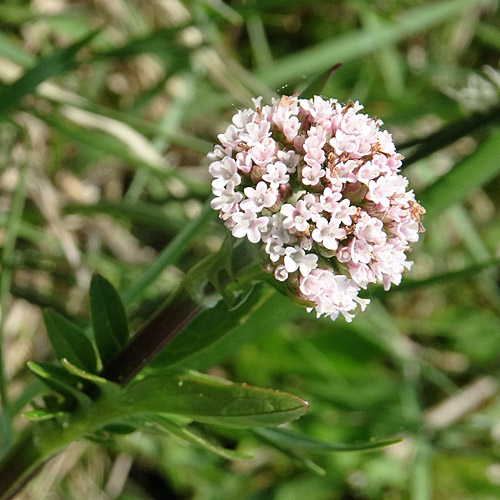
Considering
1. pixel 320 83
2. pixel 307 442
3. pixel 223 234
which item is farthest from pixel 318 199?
pixel 223 234

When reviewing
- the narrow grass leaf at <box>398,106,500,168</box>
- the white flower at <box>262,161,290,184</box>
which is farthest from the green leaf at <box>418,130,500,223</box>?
the white flower at <box>262,161,290,184</box>

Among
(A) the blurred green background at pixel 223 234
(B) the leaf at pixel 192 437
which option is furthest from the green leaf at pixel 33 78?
(B) the leaf at pixel 192 437

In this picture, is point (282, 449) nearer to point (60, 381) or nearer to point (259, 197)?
point (60, 381)

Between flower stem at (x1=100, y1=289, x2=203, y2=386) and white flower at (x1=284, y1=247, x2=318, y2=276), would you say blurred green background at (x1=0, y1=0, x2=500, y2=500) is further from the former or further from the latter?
white flower at (x1=284, y1=247, x2=318, y2=276)

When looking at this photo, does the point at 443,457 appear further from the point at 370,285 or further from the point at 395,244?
the point at 395,244

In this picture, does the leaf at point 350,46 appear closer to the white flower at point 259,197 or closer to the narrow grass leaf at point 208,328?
the narrow grass leaf at point 208,328

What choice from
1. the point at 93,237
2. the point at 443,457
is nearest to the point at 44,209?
the point at 93,237
